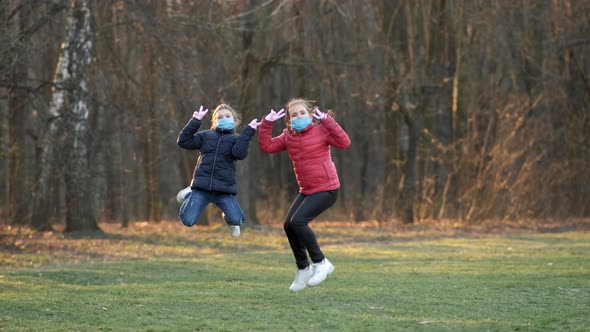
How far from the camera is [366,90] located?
31.8m

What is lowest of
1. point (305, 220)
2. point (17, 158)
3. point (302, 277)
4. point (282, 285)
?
point (282, 285)

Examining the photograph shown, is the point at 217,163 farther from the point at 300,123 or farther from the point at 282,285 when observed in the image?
the point at 282,285

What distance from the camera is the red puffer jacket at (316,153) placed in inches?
427

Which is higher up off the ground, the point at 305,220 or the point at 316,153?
the point at 316,153

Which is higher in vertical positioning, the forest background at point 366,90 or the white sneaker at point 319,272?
the forest background at point 366,90

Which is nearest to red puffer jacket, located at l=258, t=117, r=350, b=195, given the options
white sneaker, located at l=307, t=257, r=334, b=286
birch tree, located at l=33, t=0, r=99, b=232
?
white sneaker, located at l=307, t=257, r=334, b=286

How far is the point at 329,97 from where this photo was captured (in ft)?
112

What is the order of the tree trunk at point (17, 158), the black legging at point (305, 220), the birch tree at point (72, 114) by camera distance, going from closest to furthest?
the black legging at point (305, 220), the birch tree at point (72, 114), the tree trunk at point (17, 158)

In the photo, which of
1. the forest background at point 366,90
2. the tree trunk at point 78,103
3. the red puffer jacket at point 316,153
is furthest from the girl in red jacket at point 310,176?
the forest background at point 366,90

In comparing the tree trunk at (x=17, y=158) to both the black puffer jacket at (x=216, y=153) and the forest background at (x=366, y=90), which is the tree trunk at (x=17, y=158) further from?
the black puffer jacket at (x=216, y=153)

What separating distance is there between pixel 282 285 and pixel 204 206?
2516 millimetres

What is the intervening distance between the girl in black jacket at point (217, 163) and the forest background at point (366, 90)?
426 inches

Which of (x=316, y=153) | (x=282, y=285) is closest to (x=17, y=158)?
(x=282, y=285)

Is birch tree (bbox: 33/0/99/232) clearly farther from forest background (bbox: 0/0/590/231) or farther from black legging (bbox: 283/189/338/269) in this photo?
black legging (bbox: 283/189/338/269)
